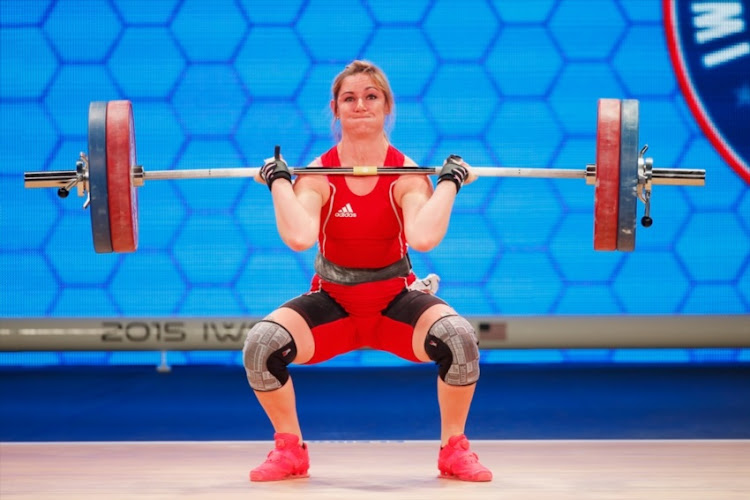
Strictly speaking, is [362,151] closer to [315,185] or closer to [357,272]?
[315,185]

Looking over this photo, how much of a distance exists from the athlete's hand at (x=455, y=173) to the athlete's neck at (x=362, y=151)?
0.76ft

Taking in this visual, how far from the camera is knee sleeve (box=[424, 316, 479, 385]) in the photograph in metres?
2.82

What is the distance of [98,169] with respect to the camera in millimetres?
2908

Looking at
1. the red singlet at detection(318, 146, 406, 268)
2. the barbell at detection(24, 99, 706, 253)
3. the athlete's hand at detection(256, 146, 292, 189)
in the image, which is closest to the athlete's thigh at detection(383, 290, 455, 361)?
the red singlet at detection(318, 146, 406, 268)

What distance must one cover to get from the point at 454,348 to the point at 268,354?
0.52 metres

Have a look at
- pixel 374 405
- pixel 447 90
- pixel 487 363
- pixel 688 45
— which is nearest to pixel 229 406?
pixel 374 405

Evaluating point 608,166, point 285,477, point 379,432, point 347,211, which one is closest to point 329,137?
point 379,432

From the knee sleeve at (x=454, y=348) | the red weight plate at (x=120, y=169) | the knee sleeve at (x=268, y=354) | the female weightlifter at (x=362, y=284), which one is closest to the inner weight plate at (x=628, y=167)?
the female weightlifter at (x=362, y=284)

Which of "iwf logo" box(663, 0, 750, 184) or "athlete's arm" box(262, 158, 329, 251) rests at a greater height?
"iwf logo" box(663, 0, 750, 184)

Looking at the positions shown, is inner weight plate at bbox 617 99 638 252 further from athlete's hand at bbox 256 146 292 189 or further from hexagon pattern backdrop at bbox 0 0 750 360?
hexagon pattern backdrop at bbox 0 0 750 360

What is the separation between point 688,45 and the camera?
Answer: 516 centimetres

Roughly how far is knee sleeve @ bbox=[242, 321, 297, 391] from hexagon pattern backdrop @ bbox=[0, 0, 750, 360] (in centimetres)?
238

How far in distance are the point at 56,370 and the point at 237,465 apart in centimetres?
268

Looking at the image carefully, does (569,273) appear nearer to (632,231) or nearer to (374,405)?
(374,405)
